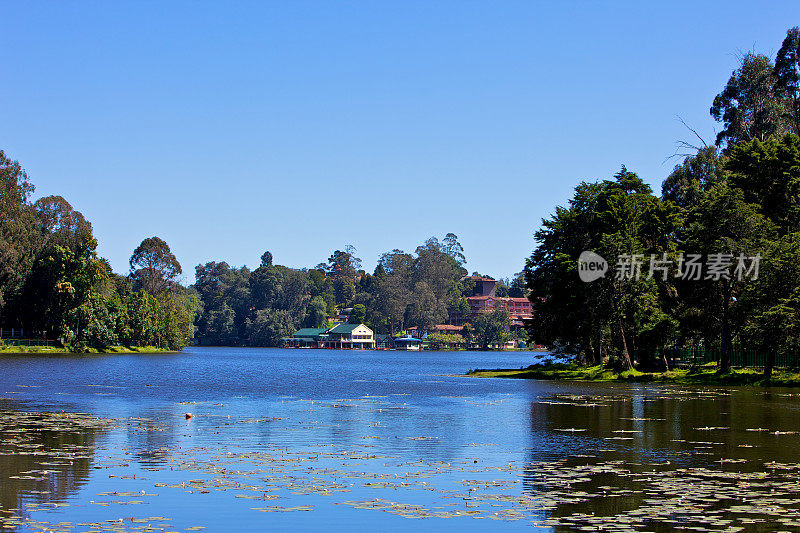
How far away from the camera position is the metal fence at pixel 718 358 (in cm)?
6506

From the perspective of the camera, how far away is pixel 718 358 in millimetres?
76875

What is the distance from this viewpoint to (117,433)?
2956cm

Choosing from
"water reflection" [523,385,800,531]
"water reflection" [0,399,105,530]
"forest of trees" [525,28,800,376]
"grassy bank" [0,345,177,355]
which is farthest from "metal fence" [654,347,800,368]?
"grassy bank" [0,345,177,355]

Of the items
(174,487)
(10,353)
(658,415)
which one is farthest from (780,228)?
(10,353)

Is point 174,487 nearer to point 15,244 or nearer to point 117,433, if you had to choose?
point 117,433

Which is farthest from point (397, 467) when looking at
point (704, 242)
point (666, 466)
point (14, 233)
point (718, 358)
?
point (14, 233)

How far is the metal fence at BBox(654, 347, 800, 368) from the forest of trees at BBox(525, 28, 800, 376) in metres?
1.93

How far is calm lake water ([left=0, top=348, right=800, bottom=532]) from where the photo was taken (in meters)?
16.4

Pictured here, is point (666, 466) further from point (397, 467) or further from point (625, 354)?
point (625, 354)

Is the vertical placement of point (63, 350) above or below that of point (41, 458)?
below

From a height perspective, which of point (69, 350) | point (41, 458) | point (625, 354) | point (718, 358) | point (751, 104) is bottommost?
point (69, 350)

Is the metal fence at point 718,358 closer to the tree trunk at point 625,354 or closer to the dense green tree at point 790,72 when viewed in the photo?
the tree trunk at point 625,354

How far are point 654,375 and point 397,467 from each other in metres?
50.6

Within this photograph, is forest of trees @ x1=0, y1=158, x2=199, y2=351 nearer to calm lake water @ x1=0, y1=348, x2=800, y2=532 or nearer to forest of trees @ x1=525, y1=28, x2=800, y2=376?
forest of trees @ x1=525, y1=28, x2=800, y2=376
